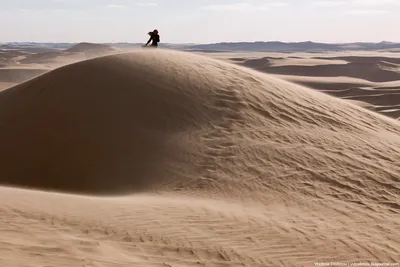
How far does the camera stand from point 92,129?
10.8 metres

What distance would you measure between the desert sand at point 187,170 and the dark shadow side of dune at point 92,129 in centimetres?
4

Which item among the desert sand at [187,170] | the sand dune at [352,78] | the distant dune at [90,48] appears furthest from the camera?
the distant dune at [90,48]

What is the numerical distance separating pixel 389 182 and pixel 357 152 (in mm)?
1369

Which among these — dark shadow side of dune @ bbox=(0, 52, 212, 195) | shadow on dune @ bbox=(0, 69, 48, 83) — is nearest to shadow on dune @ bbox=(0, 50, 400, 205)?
dark shadow side of dune @ bbox=(0, 52, 212, 195)

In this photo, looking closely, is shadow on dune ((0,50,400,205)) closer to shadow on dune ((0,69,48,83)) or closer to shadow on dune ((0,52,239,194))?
shadow on dune ((0,52,239,194))

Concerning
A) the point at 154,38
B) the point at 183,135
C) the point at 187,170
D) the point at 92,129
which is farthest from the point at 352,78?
the point at 187,170

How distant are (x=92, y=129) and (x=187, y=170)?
2.98 m

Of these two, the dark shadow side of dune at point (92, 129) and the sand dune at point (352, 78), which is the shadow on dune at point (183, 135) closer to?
the dark shadow side of dune at point (92, 129)

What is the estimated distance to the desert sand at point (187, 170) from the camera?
5.92m

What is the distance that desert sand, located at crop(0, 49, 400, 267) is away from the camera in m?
5.92

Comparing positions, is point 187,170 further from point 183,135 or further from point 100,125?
point 100,125

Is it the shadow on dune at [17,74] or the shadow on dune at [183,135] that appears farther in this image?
the shadow on dune at [17,74]

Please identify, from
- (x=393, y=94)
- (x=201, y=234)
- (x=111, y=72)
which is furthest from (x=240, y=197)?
(x=393, y=94)

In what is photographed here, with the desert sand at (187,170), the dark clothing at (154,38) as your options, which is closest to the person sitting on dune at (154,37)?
the dark clothing at (154,38)
